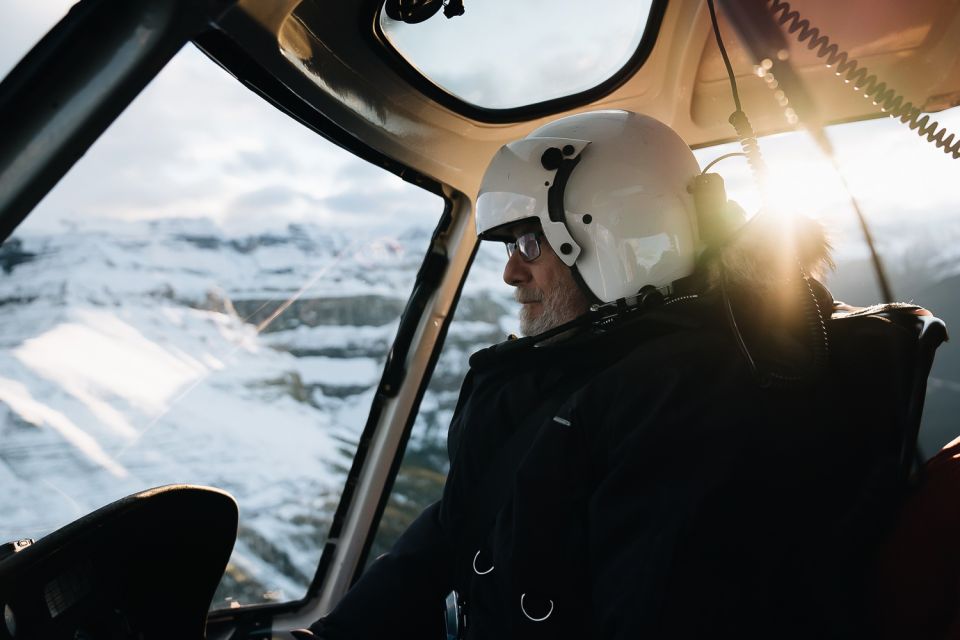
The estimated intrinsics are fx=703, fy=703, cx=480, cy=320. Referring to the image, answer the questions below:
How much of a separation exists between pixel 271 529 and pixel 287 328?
683mm

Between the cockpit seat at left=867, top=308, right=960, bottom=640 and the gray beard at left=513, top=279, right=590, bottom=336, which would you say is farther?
the gray beard at left=513, top=279, right=590, bottom=336

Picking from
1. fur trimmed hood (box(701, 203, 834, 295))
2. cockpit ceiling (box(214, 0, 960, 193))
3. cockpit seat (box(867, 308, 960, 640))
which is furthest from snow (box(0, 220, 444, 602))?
cockpit seat (box(867, 308, 960, 640))

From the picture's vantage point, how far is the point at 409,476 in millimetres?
2594

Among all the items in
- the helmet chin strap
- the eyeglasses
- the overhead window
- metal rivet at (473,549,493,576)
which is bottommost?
metal rivet at (473,549,493,576)

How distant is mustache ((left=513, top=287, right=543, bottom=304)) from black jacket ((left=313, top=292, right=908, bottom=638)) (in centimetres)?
31

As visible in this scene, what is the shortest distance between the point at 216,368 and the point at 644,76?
1.52 metres

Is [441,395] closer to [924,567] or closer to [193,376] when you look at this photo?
[193,376]

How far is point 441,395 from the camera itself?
8.48ft

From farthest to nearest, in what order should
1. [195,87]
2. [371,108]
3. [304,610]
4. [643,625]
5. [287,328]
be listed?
[304,610] → [287,328] → [371,108] → [195,87] → [643,625]

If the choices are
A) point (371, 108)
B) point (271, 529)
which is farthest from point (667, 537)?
point (271, 529)

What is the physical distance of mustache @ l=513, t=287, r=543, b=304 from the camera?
180 cm

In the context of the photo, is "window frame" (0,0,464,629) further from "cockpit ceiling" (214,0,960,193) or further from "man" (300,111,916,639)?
"man" (300,111,916,639)

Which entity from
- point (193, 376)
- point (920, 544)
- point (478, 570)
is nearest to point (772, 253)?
point (920, 544)

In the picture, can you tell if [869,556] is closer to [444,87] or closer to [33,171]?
[33,171]
